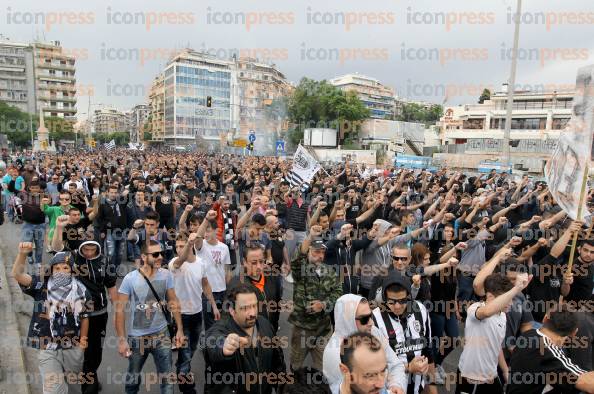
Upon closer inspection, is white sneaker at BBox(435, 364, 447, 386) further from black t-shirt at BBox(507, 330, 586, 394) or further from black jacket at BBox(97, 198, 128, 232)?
black jacket at BBox(97, 198, 128, 232)

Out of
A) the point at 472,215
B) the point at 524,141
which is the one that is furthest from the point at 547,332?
the point at 524,141

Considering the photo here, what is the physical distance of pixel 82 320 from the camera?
12.0ft

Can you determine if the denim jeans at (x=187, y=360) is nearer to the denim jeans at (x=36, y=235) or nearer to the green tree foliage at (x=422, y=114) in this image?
the denim jeans at (x=36, y=235)

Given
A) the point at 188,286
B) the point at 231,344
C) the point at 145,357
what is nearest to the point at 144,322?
the point at 145,357

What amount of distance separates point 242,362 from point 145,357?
1706 mm

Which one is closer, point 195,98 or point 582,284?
point 582,284

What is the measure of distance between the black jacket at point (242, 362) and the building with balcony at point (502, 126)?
41.0 metres

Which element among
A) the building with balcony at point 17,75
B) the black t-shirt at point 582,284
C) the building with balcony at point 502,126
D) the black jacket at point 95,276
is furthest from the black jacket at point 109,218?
the building with balcony at point 17,75

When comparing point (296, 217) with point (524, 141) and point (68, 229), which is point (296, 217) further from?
point (524, 141)

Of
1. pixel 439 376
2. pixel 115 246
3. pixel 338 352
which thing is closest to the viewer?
pixel 338 352

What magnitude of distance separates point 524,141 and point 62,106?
7763 centimetres

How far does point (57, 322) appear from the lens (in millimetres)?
3496

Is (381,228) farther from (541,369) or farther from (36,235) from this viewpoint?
(36,235)

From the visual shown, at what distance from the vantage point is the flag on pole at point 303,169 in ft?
33.8
